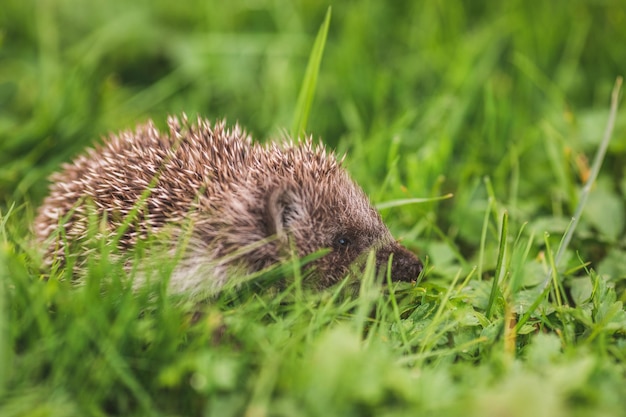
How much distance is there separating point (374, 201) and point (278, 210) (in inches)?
38.1

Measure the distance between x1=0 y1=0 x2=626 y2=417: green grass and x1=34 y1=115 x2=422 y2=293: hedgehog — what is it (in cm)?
19

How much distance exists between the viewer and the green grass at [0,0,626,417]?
270 centimetres

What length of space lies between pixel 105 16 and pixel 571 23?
478 cm

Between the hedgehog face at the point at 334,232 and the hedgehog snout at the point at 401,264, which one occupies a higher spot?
the hedgehog face at the point at 334,232

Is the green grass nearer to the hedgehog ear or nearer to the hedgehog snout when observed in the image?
the hedgehog snout

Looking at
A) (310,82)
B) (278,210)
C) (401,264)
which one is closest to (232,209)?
(278,210)

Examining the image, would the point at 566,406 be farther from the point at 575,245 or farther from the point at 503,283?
the point at 575,245

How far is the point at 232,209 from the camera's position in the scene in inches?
142

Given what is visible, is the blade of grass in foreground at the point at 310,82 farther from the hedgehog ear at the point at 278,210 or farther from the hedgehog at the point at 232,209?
the hedgehog ear at the point at 278,210

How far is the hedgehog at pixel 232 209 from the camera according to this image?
355 cm

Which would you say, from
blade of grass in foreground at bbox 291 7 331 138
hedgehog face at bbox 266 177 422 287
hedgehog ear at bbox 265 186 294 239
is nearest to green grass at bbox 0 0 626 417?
blade of grass in foreground at bbox 291 7 331 138

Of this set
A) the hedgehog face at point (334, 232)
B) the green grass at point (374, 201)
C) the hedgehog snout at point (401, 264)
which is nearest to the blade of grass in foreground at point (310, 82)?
the green grass at point (374, 201)

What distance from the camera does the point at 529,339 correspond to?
3.30 metres

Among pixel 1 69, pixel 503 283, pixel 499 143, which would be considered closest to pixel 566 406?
pixel 503 283
